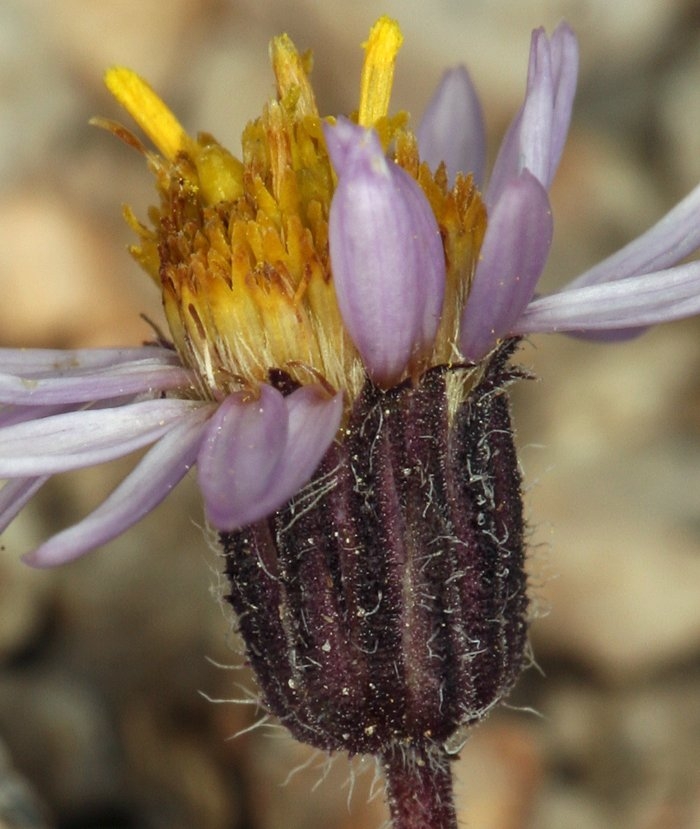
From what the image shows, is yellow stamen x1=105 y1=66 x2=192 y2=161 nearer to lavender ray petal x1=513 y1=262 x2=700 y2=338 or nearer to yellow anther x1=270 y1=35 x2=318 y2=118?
yellow anther x1=270 y1=35 x2=318 y2=118

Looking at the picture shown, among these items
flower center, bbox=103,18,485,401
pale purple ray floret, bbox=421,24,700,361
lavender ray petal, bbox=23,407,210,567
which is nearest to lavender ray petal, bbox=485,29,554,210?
pale purple ray floret, bbox=421,24,700,361

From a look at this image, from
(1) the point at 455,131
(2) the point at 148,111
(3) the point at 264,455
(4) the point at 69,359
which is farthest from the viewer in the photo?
(1) the point at 455,131

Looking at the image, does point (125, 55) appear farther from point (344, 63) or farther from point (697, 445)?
point (697, 445)

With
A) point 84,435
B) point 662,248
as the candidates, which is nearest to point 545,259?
point 662,248

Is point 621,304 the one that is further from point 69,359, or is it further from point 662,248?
point 69,359

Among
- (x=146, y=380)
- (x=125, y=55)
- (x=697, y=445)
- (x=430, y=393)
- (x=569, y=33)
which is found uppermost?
(x=125, y=55)

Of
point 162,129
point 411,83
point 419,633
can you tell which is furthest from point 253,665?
point 411,83
